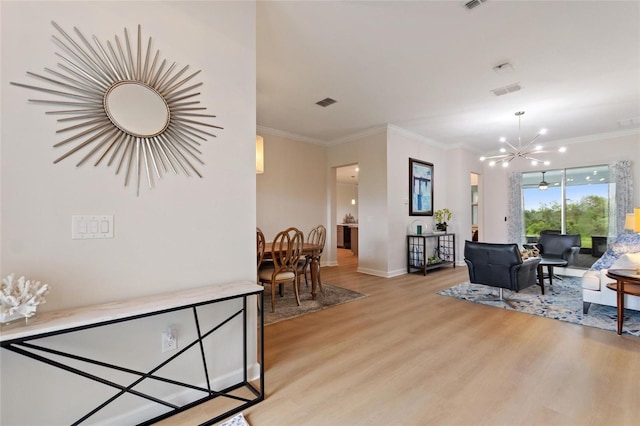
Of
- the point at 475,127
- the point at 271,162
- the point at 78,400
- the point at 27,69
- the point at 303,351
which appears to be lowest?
the point at 303,351

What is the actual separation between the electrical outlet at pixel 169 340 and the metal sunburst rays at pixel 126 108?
882 mm

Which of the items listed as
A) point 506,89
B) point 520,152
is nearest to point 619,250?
point 520,152

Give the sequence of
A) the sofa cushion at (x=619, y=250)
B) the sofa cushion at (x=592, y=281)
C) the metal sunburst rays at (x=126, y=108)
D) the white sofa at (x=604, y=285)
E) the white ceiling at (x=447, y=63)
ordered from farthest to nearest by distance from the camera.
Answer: the sofa cushion at (x=619, y=250) < the sofa cushion at (x=592, y=281) < the white sofa at (x=604, y=285) < the white ceiling at (x=447, y=63) < the metal sunburst rays at (x=126, y=108)

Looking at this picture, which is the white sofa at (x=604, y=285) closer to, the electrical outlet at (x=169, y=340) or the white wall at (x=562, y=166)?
the white wall at (x=562, y=166)

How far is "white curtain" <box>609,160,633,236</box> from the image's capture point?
5641 mm

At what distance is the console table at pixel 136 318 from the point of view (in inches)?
46.2

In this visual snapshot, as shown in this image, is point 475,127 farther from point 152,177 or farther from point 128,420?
point 128,420

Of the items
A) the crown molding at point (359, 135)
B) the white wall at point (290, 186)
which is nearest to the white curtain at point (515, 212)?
the crown molding at point (359, 135)

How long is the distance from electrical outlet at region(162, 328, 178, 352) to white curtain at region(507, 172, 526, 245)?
7.83 meters

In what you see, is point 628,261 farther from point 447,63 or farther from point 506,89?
point 447,63

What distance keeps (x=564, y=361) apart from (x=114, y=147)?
3.55 m

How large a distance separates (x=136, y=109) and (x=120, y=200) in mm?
521

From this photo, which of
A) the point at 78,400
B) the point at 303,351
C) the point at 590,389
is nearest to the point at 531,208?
the point at 590,389

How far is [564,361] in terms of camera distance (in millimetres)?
2314
